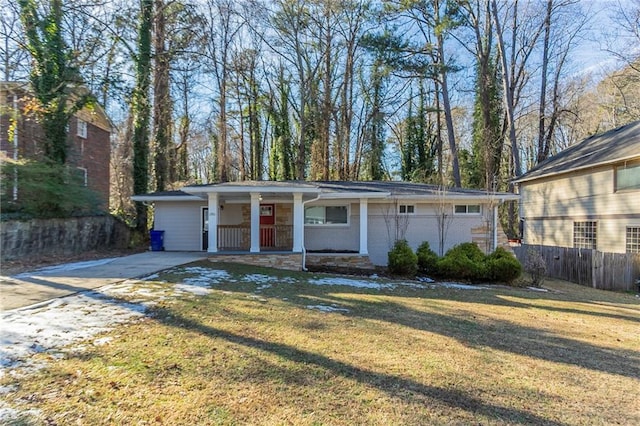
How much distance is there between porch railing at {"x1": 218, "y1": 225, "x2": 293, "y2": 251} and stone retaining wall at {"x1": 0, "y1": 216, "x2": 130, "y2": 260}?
4859 millimetres

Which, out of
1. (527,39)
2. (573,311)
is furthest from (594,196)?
(527,39)

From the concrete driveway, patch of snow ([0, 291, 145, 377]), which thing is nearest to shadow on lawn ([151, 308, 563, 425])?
patch of snow ([0, 291, 145, 377])

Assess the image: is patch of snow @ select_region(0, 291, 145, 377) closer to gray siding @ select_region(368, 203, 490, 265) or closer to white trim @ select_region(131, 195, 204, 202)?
white trim @ select_region(131, 195, 204, 202)

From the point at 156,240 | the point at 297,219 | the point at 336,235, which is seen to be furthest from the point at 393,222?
the point at 156,240

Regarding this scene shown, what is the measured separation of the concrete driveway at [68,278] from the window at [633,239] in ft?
51.4

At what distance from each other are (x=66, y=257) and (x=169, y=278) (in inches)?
214

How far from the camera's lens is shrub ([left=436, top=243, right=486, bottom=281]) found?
10633mm

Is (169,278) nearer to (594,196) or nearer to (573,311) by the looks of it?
(573,311)

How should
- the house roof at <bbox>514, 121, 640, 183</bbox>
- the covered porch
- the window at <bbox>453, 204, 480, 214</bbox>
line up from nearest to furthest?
the covered porch
the window at <bbox>453, 204, 480, 214</bbox>
the house roof at <bbox>514, 121, 640, 183</bbox>

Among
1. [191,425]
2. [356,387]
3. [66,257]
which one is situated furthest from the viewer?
[66,257]

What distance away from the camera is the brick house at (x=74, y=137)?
12.4 metres

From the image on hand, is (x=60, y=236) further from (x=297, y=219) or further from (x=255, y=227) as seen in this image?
(x=297, y=219)

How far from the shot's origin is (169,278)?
298 inches

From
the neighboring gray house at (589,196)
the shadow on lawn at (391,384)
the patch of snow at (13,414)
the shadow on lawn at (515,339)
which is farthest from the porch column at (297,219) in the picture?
the neighboring gray house at (589,196)
